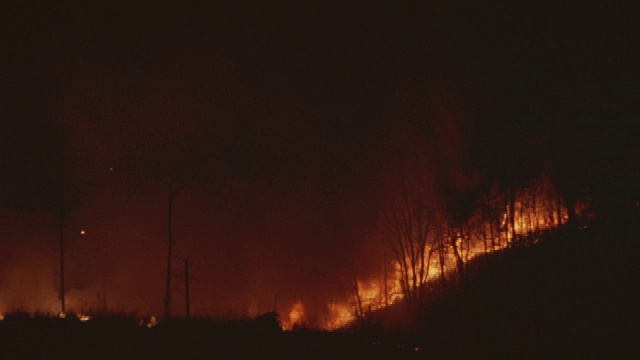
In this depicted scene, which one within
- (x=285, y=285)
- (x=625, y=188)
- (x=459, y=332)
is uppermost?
(x=625, y=188)

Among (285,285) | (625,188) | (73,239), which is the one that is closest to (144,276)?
(73,239)

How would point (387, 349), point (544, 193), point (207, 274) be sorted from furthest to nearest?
point (207, 274) < point (544, 193) < point (387, 349)

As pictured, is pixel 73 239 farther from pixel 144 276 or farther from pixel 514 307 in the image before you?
pixel 514 307

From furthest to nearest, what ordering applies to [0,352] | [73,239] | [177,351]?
[73,239] < [177,351] < [0,352]

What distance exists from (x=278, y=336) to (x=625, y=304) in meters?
18.9

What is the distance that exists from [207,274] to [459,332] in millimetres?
35413

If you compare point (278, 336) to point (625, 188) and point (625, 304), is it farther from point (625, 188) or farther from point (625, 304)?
point (625, 188)

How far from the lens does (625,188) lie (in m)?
36.0

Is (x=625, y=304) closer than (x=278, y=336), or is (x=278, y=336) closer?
(x=278, y=336)

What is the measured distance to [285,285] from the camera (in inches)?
2232

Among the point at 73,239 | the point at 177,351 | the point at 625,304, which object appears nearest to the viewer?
the point at 177,351

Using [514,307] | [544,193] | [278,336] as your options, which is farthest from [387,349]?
[544,193]

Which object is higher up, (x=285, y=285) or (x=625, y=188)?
(x=625, y=188)

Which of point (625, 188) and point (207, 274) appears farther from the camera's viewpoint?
point (207, 274)
